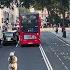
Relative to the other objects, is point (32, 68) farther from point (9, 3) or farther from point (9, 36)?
point (9, 3)

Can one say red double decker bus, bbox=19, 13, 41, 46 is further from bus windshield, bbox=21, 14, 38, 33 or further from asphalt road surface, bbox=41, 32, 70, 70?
asphalt road surface, bbox=41, 32, 70, 70

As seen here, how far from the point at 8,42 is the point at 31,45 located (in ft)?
8.04

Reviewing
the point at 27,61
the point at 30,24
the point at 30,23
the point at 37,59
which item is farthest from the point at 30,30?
the point at 27,61

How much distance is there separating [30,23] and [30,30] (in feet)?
2.66

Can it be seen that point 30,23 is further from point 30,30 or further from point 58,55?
point 58,55

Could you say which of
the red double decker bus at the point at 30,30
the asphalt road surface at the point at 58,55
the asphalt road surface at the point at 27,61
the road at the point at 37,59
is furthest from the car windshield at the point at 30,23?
the asphalt road surface at the point at 27,61

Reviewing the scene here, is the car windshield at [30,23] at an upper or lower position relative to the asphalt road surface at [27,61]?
upper

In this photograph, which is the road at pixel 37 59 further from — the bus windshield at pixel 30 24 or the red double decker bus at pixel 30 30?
the bus windshield at pixel 30 24

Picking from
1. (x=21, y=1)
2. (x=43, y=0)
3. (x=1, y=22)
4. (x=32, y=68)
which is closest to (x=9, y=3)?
(x=21, y=1)

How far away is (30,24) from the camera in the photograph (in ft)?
132

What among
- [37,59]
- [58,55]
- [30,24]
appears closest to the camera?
[37,59]

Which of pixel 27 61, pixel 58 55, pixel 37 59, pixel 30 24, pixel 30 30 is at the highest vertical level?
pixel 30 24

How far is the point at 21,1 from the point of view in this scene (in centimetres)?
4981

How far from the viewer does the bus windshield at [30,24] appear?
39.9m
